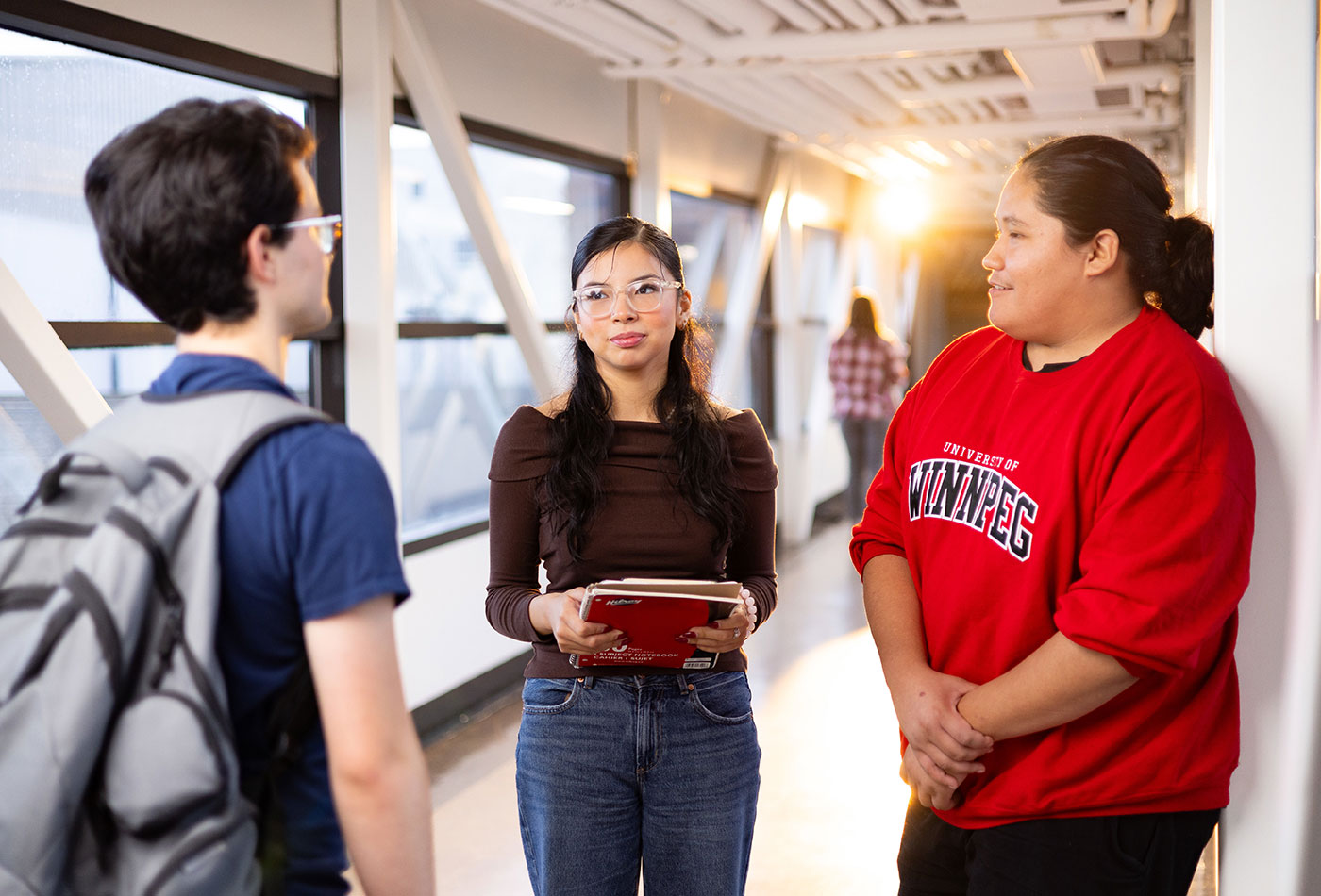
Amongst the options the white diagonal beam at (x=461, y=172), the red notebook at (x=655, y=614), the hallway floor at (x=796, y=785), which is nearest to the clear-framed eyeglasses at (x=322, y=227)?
the red notebook at (x=655, y=614)

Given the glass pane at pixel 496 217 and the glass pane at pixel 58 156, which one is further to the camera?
the glass pane at pixel 496 217

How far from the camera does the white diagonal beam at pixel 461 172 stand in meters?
4.46

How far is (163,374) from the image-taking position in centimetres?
117

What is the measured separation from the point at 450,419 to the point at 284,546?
4453 mm

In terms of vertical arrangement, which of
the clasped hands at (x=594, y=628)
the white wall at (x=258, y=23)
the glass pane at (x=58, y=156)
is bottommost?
the clasped hands at (x=594, y=628)

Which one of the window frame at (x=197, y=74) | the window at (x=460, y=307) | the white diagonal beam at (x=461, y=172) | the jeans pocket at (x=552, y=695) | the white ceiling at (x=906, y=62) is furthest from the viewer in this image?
the window at (x=460, y=307)

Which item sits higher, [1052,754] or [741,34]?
[741,34]

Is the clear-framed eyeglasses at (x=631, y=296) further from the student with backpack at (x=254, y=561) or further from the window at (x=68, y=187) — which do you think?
the window at (x=68, y=187)

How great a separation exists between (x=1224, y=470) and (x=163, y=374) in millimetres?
1295

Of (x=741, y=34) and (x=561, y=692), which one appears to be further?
(x=741, y=34)

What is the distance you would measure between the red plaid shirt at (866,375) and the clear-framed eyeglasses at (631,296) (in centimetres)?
720

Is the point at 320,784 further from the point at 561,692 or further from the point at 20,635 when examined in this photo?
the point at 561,692

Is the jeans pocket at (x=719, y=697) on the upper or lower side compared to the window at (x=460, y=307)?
lower

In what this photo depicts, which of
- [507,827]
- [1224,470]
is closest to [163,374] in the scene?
[1224,470]
